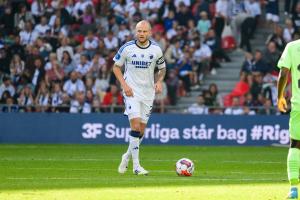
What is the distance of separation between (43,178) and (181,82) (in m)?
15.5

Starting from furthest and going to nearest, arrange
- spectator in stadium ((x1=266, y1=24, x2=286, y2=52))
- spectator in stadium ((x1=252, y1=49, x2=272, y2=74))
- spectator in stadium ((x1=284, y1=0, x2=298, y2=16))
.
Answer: spectator in stadium ((x1=284, y1=0, x2=298, y2=16)) → spectator in stadium ((x1=266, y1=24, x2=286, y2=52)) → spectator in stadium ((x1=252, y1=49, x2=272, y2=74))

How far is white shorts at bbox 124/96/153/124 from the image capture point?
17422mm

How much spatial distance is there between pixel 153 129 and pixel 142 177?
12.7m

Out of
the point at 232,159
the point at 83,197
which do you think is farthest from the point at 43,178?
the point at 232,159

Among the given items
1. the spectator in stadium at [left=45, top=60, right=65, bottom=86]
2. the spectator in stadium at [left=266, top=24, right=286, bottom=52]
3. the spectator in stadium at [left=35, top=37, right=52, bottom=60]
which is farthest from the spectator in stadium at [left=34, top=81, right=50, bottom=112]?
the spectator in stadium at [left=266, top=24, right=286, bottom=52]

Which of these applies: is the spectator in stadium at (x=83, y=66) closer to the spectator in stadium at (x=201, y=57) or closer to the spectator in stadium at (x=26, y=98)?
the spectator in stadium at (x=26, y=98)

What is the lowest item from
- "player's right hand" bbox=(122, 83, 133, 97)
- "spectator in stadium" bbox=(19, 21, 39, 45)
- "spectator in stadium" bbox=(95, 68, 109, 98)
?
"player's right hand" bbox=(122, 83, 133, 97)

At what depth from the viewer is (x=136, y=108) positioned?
17438mm

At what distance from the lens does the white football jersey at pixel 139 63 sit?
57.6 feet

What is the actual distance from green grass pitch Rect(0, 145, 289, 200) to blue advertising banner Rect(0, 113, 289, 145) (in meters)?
1.99

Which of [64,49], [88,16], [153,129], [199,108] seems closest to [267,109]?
[199,108]

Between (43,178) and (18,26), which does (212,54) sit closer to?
(18,26)

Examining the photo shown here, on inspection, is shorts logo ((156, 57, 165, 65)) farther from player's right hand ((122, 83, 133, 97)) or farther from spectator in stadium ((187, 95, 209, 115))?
spectator in stadium ((187, 95, 209, 115))

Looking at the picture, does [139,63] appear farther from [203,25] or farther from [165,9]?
[165,9]
